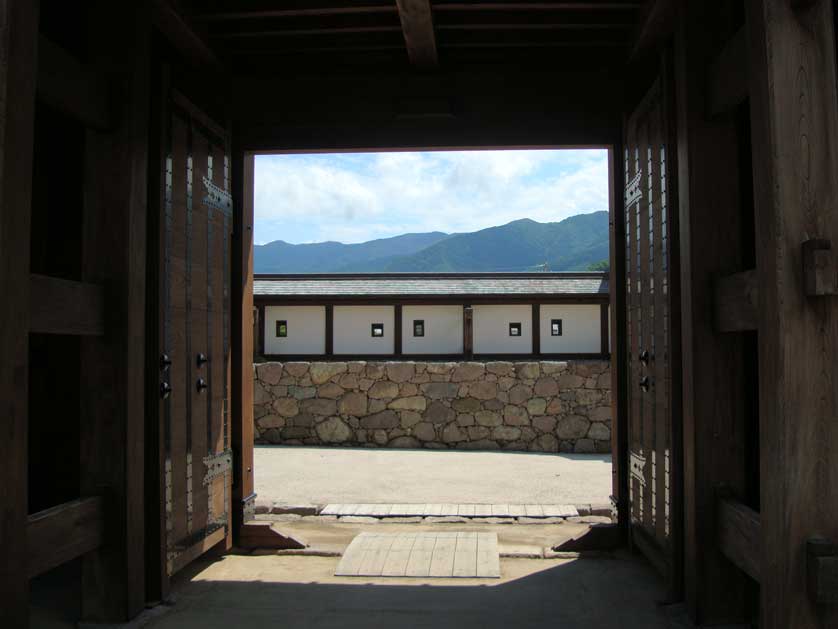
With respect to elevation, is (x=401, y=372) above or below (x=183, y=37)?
below

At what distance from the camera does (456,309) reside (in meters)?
12.7

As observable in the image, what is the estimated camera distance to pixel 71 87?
297 cm

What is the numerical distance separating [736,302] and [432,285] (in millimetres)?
10461

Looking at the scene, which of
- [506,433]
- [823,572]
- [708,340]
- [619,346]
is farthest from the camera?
[506,433]

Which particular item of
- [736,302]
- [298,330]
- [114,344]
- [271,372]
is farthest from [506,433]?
[114,344]

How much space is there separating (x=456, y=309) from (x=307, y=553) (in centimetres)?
839

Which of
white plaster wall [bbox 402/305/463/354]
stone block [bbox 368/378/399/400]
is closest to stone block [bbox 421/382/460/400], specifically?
stone block [bbox 368/378/399/400]

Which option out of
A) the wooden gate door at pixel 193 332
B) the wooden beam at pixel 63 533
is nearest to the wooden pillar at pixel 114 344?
the wooden beam at pixel 63 533

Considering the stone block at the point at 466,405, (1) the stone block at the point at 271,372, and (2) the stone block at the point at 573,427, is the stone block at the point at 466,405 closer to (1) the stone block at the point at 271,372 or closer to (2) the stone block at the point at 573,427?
(2) the stone block at the point at 573,427

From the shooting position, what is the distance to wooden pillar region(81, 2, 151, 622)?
3248 millimetres

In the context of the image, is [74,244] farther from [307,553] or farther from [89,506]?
[307,553]

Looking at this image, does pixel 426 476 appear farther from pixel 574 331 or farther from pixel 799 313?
pixel 799 313

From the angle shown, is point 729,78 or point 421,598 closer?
point 729,78

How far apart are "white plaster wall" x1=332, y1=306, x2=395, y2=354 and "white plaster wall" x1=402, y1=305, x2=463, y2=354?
0.99 feet
